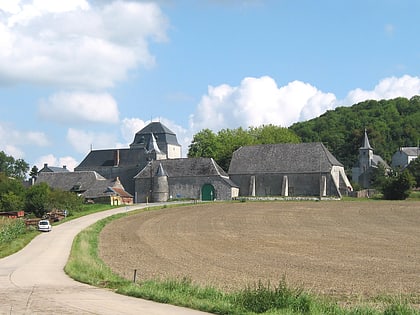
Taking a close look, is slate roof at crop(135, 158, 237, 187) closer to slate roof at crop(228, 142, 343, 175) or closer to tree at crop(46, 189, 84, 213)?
slate roof at crop(228, 142, 343, 175)

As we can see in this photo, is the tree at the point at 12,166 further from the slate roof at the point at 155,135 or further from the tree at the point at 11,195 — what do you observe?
the tree at the point at 11,195

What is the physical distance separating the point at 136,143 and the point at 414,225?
250 ft

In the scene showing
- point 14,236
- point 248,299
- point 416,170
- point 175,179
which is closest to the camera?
point 248,299

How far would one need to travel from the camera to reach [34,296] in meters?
15.2

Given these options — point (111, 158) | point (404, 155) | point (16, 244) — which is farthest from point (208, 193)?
point (404, 155)

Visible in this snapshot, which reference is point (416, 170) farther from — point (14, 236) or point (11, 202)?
point (14, 236)

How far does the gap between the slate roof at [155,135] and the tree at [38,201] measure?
47420 mm

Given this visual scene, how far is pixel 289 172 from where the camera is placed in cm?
7838

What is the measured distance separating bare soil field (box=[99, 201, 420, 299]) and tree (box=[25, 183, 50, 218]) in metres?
12.8

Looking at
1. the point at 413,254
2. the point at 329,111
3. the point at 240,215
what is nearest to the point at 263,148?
the point at 240,215

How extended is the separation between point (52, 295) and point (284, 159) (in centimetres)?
6621

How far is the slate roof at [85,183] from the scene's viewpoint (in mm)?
84000

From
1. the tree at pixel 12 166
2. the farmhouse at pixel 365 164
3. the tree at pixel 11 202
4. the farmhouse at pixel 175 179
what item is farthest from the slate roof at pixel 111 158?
the tree at pixel 12 166

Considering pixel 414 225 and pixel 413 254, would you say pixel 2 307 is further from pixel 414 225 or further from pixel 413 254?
pixel 414 225
